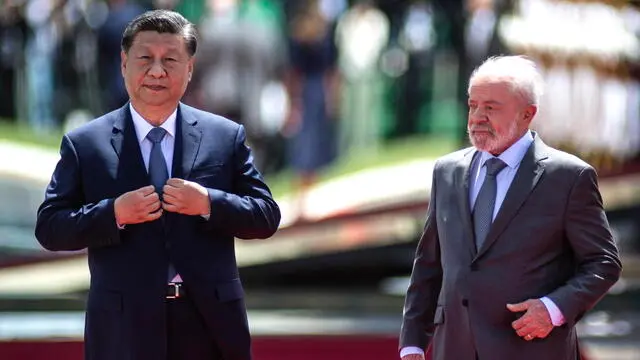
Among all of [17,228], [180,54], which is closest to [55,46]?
[17,228]

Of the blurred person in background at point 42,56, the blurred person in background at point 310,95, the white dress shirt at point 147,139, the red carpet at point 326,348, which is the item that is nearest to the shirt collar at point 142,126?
the white dress shirt at point 147,139

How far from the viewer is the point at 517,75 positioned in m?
2.97

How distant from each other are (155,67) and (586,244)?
105 cm

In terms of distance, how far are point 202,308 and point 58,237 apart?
357 mm

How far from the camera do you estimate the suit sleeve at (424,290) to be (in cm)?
314

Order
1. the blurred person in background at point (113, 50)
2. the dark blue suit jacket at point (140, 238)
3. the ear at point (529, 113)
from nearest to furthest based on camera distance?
the dark blue suit jacket at point (140, 238)
the ear at point (529, 113)
the blurred person in background at point (113, 50)

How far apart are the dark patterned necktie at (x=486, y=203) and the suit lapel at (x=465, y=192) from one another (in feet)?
0.05

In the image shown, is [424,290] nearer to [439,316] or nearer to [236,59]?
[439,316]

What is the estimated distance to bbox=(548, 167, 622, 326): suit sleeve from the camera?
9.65 feet

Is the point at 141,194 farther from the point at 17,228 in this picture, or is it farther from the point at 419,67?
the point at 419,67

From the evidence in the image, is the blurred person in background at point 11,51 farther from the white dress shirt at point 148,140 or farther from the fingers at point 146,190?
the fingers at point 146,190

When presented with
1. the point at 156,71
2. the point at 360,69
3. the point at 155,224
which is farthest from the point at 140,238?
the point at 360,69

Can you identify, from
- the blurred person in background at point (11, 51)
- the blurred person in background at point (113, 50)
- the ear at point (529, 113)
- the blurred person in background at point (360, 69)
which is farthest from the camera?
the blurred person in background at point (360, 69)

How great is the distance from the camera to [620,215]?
994cm
